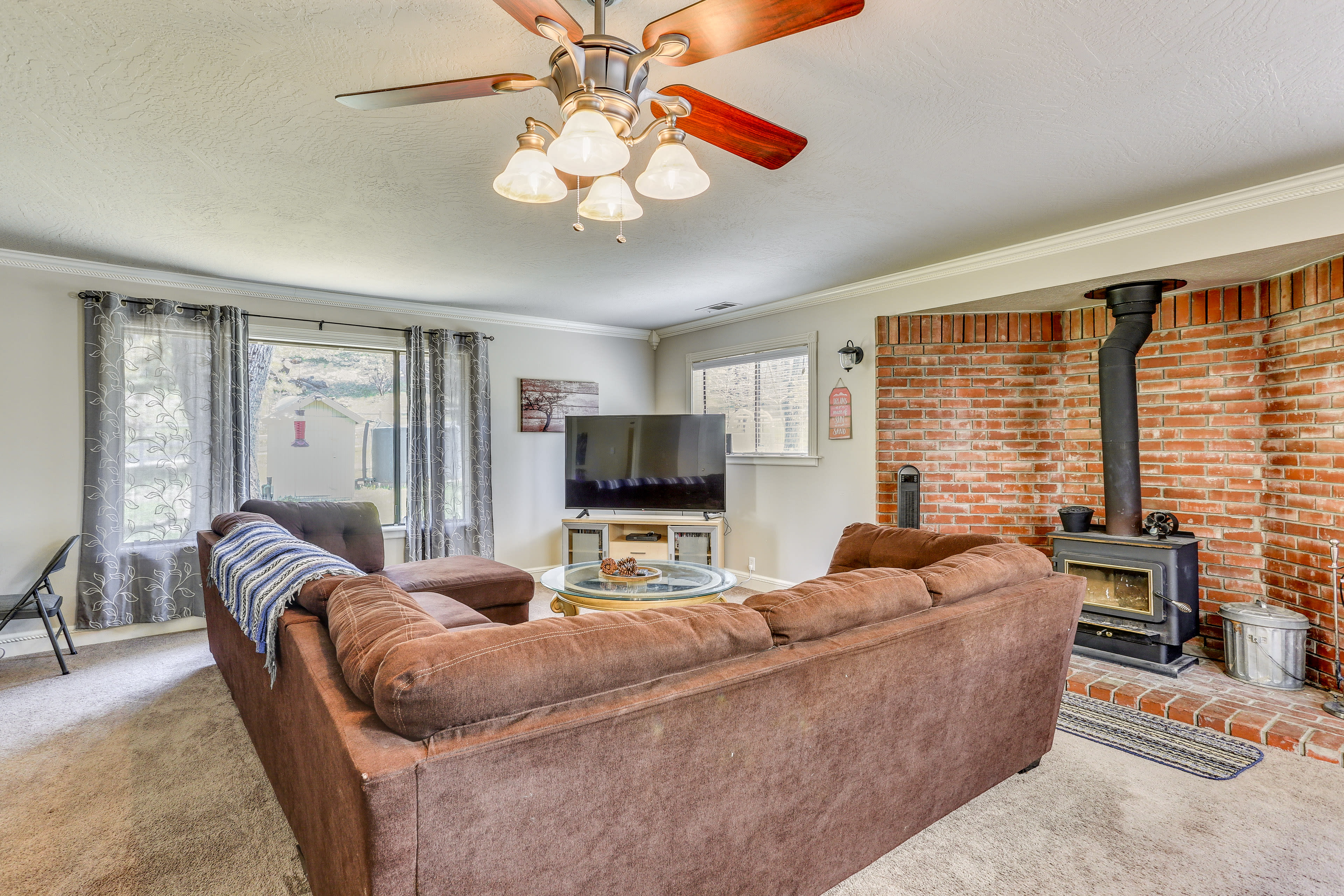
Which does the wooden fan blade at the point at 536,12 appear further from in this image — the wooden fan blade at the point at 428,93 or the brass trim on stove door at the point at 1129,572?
the brass trim on stove door at the point at 1129,572

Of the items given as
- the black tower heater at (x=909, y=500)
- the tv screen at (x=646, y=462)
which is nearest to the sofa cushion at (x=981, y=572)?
the black tower heater at (x=909, y=500)

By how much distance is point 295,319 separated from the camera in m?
4.40

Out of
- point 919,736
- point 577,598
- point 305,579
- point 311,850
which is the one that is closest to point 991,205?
point 919,736

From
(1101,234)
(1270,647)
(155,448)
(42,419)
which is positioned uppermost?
(1101,234)

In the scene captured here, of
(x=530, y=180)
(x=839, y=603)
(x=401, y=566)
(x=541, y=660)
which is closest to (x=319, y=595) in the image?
(x=541, y=660)

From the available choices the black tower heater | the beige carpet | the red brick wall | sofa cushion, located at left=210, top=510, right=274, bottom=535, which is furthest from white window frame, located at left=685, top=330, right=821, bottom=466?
sofa cushion, located at left=210, top=510, right=274, bottom=535

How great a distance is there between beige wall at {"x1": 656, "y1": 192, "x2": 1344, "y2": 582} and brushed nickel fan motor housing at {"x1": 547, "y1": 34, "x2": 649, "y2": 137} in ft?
9.03

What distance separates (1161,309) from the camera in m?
3.45

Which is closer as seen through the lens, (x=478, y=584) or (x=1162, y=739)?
(x=1162, y=739)

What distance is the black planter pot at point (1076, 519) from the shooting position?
3.39 m

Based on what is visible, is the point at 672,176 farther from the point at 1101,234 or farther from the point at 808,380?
the point at 808,380

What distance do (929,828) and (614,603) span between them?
4.83 feet

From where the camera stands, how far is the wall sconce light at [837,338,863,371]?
14.0 feet

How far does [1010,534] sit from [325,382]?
15.6ft
